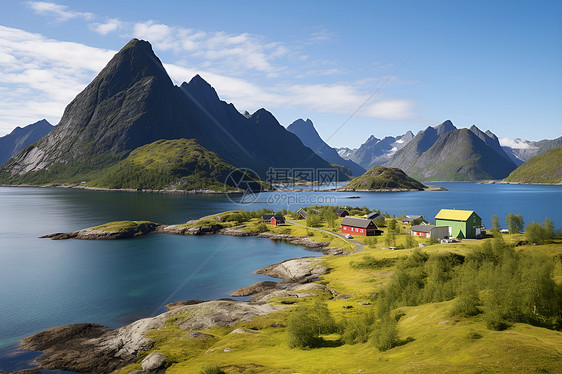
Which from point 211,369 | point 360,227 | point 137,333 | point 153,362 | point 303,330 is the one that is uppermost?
point 360,227

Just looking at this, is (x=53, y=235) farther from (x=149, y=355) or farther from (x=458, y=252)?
(x=458, y=252)

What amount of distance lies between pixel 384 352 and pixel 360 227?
102m

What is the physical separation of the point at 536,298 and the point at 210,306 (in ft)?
170

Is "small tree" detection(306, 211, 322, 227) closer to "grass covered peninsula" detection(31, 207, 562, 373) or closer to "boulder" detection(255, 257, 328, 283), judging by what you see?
"boulder" detection(255, 257, 328, 283)

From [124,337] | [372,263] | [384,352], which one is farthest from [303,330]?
[372,263]

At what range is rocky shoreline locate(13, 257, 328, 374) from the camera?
5075cm

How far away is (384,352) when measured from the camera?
38562 millimetres

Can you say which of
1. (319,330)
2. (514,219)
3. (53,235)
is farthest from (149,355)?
(53,235)

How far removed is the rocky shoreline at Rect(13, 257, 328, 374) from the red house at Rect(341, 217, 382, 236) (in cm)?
6533

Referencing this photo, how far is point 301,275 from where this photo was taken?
94.4 m

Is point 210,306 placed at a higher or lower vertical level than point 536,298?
lower

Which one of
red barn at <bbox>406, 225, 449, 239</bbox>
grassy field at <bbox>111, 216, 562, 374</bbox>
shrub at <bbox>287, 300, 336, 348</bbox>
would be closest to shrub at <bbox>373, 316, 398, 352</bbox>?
grassy field at <bbox>111, 216, 562, 374</bbox>

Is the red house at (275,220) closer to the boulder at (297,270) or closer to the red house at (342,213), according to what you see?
the red house at (342,213)

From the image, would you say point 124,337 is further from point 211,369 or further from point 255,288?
point 255,288
